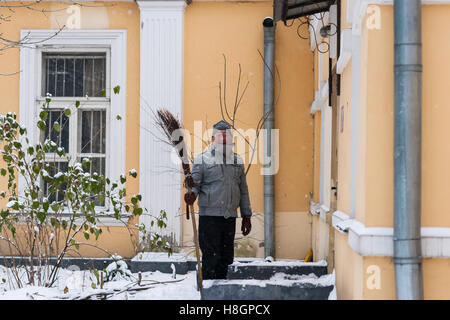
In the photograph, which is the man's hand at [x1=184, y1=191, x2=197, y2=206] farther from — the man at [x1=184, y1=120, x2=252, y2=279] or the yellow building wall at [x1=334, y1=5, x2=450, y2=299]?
the yellow building wall at [x1=334, y1=5, x2=450, y2=299]

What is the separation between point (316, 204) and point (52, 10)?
430cm

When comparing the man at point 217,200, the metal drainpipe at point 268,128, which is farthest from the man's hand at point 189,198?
the metal drainpipe at point 268,128

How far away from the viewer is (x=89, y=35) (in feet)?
26.0

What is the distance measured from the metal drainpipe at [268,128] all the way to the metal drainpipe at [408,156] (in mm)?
4236

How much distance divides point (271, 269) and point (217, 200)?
1.01 m

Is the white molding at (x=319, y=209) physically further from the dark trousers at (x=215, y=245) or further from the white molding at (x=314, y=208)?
the dark trousers at (x=215, y=245)

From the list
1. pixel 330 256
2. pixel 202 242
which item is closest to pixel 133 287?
pixel 202 242

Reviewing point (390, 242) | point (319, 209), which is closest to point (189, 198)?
point (319, 209)

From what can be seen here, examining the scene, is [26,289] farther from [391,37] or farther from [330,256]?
[391,37]

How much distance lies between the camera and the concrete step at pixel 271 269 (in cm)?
589

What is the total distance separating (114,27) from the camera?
7.95m

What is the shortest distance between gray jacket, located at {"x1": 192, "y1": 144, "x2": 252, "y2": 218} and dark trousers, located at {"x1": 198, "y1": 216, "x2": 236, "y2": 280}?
0.09 meters

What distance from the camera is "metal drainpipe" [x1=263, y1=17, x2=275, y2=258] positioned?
771cm

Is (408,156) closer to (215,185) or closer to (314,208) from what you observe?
(215,185)
